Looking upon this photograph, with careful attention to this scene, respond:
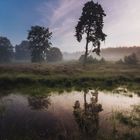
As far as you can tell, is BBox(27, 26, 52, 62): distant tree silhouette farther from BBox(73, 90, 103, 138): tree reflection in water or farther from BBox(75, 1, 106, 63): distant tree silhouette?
BBox(73, 90, 103, 138): tree reflection in water

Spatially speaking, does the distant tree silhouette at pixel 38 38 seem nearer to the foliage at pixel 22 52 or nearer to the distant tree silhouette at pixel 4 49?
the distant tree silhouette at pixel 4 49

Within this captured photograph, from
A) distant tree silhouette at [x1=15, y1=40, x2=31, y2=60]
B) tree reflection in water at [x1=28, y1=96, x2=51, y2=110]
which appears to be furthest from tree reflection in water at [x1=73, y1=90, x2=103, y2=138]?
distant tree silhouette at [x1=15, y1=40, x2=31, y2=60]

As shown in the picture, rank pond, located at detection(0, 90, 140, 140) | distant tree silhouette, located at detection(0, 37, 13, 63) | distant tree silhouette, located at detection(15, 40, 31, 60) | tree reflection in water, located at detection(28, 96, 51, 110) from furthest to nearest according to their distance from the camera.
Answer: distant tree silhouette, located at detection(15, 40, 31, 60) → distant tree silhouette, located at detection(0, 37, 13, 63) → tree reflection in water, located at detection(28, 96, 51, 110) → pond, located at detection(0, 90, 140, 140)

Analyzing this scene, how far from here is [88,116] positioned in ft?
46.6

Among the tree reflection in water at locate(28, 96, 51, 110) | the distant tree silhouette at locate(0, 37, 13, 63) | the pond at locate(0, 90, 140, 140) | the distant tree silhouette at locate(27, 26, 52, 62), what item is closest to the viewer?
the pond at locate(0, 90, 140, 140)

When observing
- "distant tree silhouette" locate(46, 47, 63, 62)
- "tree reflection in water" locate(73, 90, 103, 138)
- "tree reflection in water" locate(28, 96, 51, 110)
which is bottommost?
"tree reflection in water" locate(73, 90, 103, 138)

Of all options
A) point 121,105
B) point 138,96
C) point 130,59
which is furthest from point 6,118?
point 130,59

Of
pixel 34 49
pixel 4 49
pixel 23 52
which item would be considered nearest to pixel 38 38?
pixel 34 49

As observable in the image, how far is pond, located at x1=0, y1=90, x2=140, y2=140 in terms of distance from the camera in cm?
1098

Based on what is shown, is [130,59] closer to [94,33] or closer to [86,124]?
[94,33]

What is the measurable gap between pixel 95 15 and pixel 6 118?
4419 centimetres

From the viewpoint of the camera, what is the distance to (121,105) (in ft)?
59.1

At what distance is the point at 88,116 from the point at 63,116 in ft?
5.01

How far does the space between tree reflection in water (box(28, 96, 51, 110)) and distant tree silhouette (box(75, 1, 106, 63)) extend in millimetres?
35080
